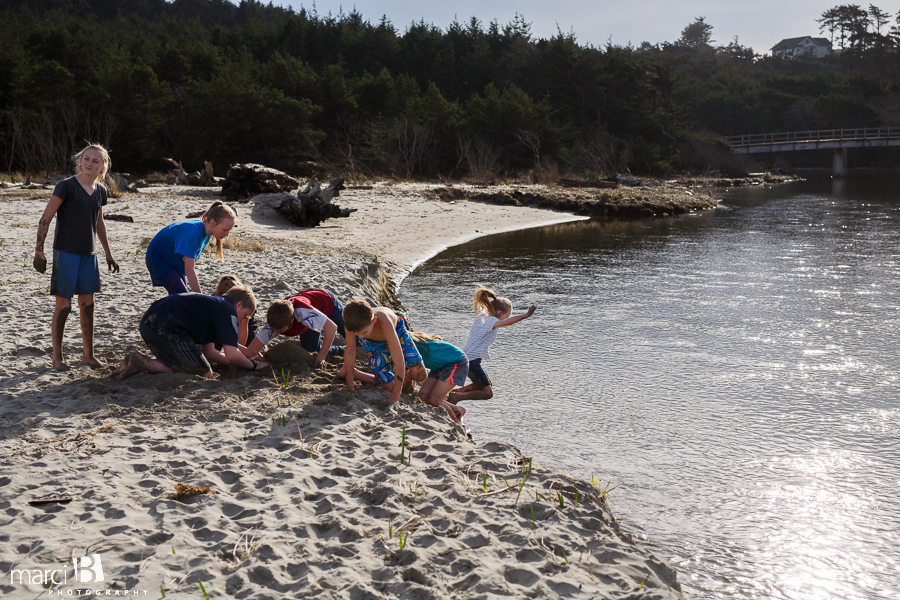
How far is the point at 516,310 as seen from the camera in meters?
9.83

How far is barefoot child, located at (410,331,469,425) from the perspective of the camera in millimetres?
5371

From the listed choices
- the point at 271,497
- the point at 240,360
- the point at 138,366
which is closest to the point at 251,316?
the point at 240,360

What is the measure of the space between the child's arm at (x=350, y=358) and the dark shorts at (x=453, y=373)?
0.72m

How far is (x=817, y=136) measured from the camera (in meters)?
56.8

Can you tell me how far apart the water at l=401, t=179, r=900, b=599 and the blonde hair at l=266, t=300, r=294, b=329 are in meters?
1.78

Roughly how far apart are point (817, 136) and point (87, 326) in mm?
63138

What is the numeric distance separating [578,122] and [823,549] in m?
48.4

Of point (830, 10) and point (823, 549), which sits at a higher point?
point (830, 10)

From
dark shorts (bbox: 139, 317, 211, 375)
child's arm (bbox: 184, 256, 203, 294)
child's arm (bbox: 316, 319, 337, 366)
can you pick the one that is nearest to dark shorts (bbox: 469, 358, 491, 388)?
child's arm (bbox: 316, 319, 337, 366)

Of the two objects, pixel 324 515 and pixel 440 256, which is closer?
pixel 324 515

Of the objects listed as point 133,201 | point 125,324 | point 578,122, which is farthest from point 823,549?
point 578,122

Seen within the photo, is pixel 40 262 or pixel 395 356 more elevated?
pixel 40 262

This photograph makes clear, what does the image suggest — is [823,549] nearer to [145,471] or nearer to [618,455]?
[618,455]

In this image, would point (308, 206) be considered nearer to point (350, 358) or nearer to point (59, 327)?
point (59, 327)
